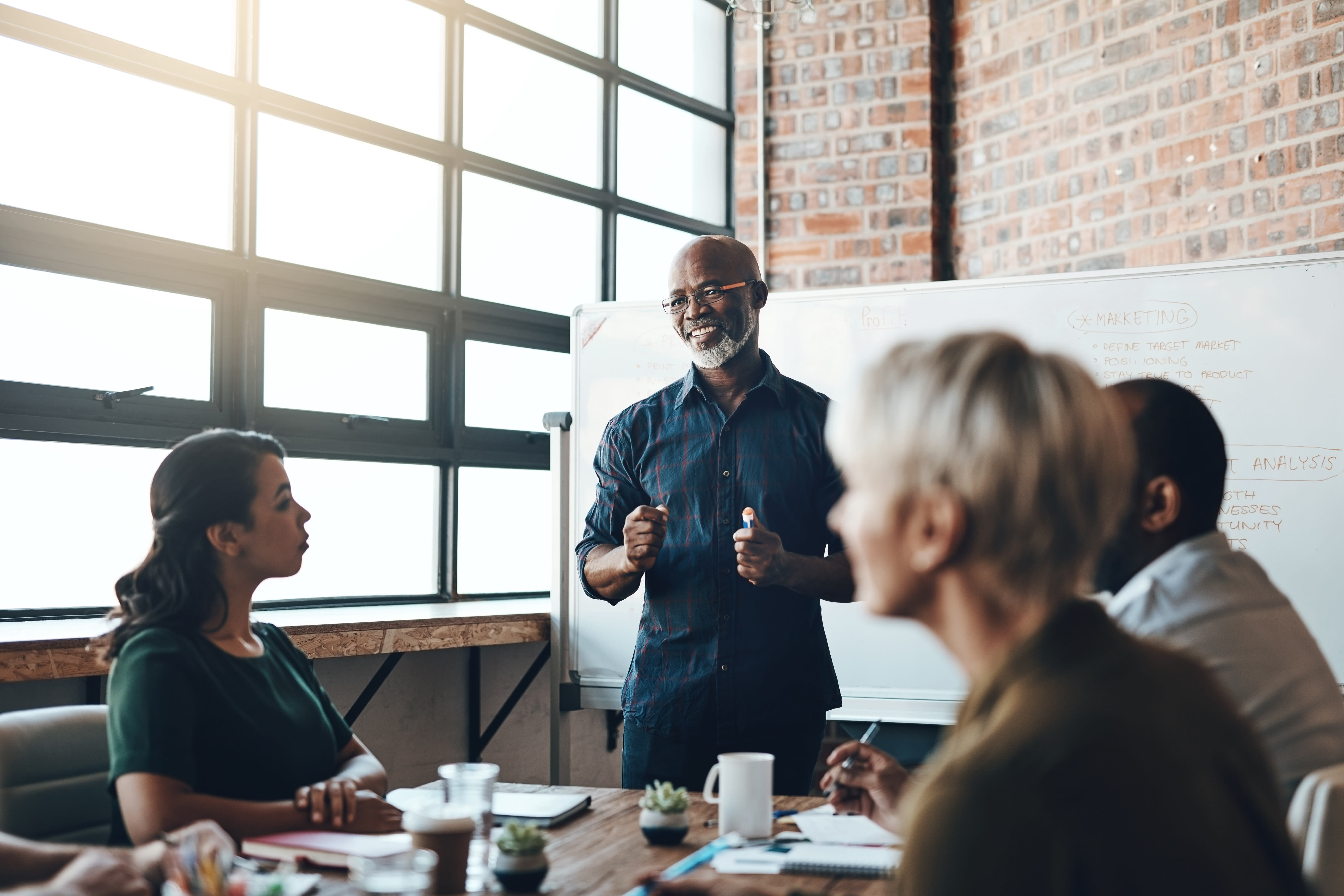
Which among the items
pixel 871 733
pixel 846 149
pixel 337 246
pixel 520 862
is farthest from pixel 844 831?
pixel 846 149

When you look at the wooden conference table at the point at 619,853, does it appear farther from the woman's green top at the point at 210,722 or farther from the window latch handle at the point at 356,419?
the window latch handle at the point at 356,419

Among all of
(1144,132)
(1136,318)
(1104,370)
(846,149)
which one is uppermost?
(846,149)

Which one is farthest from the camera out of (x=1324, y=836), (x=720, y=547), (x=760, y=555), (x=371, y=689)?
(x=371, y=689)

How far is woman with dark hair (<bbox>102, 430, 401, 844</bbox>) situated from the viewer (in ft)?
4.49

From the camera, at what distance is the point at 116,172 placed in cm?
288

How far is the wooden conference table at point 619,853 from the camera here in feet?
3.93

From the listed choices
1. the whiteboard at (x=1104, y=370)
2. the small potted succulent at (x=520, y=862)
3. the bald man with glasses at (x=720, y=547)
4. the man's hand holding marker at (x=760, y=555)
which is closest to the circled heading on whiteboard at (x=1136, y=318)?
the whiteboard at (x=1104, y=370)

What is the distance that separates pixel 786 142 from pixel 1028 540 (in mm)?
3643

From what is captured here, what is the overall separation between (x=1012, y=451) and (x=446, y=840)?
768 mm

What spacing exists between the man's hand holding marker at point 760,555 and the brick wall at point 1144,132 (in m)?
2.11

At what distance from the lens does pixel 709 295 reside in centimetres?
218

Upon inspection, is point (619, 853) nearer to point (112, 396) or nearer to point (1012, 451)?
point (1012, 451)

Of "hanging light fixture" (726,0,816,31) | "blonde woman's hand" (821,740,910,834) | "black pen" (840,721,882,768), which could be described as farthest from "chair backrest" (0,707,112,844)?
"hanging light fixture" (726,0,816,31)

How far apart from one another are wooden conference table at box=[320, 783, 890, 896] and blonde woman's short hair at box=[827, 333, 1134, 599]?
1.72 feet
